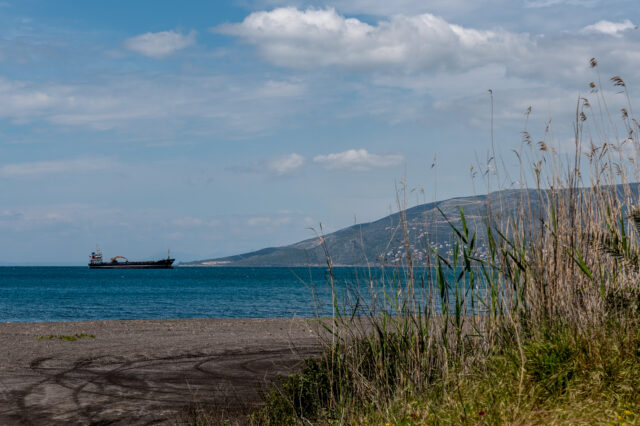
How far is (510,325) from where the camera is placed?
574cm

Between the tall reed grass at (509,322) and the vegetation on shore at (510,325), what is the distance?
0.01 metres

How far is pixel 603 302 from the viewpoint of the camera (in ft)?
18.2

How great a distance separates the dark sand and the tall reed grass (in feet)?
2.26

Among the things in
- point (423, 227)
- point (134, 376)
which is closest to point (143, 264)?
point (134, 376)

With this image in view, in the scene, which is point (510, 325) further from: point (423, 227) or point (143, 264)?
point (143, 264)

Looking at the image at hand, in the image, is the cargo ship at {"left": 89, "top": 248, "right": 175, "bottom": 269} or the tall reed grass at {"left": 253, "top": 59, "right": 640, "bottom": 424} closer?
the tall reed grass at {"left": 253, "top": 59, "right": 640, "bottom": 424}

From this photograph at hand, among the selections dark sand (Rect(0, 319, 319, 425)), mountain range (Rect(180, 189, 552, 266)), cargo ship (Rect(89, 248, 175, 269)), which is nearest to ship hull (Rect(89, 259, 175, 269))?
cargo ship (Rect(89, 248, 175, 269))

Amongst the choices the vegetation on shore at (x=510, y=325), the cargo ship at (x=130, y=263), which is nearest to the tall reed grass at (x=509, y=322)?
the vegetation on shore at (x=510, y=325)

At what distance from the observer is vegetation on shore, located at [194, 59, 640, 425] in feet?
15.4

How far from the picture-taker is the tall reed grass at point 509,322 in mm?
4734

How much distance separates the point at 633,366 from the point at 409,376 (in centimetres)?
181

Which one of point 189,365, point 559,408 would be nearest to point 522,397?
point 559,408

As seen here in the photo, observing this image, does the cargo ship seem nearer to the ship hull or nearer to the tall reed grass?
the ship hull

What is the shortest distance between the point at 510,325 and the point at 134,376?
558 cm
